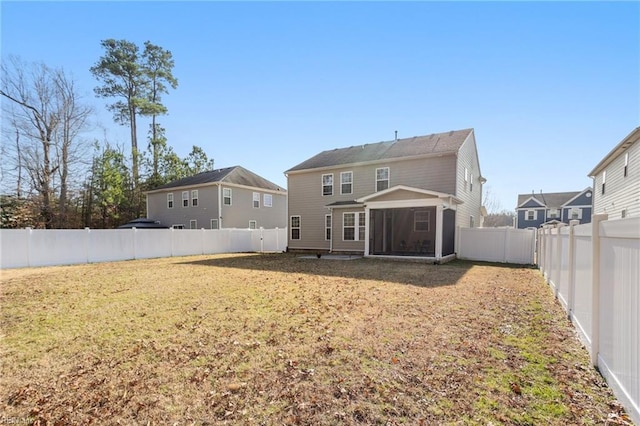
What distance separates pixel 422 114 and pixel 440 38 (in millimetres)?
6803

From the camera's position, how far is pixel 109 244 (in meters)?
14.0

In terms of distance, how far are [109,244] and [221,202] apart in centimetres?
925

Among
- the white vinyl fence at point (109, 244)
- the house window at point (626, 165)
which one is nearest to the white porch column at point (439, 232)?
the house window at point (626, 165)

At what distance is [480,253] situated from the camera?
13922mm

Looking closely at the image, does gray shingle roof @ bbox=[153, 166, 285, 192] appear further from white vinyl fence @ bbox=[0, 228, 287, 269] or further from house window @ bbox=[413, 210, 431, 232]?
house window @ bbox=[413, 210, 431, 232]

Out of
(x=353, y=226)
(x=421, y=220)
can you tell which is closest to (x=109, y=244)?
(x=353, y=226)

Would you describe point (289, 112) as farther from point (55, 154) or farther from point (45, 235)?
point (55, 154)

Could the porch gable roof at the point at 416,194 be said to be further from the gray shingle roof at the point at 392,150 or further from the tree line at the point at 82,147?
the tree line at the point at 82,147

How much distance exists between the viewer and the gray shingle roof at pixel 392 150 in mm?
14859

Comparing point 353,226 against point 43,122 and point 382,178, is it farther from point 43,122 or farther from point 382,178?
point 43,122

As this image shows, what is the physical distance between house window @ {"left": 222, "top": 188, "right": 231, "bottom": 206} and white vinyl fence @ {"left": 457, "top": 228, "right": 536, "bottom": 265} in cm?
1671

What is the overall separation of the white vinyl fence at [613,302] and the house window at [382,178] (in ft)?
38.7

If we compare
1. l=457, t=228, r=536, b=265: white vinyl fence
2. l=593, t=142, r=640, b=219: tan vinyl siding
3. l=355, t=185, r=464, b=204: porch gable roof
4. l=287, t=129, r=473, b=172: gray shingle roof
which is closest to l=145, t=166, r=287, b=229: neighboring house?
l=287, t=129, r=473, b=172: gray shingle roof

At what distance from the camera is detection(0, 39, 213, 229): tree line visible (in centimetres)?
2038
